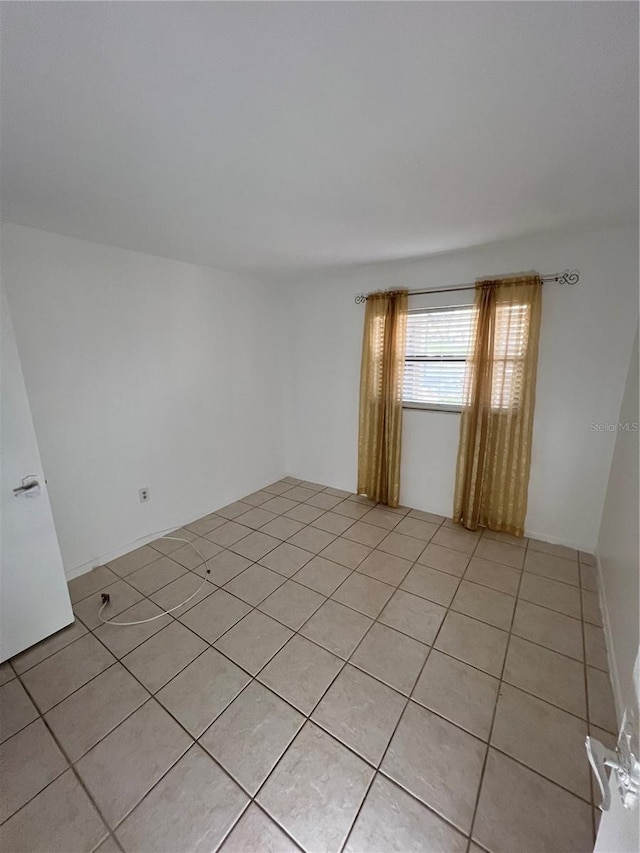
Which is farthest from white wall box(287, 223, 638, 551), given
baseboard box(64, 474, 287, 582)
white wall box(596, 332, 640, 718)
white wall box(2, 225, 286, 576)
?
baseboard box(64, 474, 287, 582)

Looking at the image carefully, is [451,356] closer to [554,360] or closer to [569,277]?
[554,360]

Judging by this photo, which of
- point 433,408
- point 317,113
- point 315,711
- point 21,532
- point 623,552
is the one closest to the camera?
Result: point 317,113

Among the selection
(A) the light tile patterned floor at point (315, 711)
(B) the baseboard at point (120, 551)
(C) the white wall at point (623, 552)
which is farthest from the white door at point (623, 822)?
(B) the baseboard at point (120, 551)

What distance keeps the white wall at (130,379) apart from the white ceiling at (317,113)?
0.43m

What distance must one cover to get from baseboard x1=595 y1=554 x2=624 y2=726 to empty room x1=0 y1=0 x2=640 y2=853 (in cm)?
3

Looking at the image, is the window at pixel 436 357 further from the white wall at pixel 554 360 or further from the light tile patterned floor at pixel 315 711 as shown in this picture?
the light tile patterned floor at pixel 315 711

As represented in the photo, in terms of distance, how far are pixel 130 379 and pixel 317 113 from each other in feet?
7.06

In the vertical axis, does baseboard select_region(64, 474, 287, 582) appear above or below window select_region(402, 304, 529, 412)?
below

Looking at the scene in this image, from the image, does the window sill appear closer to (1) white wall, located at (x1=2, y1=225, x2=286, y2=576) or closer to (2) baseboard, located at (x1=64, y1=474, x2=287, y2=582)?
(1) white wall, located at (x1=2, y1=225, x2=286, y2=576)

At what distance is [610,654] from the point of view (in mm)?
1705

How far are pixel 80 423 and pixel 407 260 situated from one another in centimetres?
284

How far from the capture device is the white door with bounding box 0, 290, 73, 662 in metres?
1.60

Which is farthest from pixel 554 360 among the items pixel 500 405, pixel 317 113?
pixel 317 113

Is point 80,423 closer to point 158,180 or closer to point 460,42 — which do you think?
point 158,180
